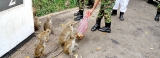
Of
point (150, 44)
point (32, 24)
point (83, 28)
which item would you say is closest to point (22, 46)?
point (32, 24)

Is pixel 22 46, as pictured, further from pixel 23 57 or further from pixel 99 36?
pixel 99 36

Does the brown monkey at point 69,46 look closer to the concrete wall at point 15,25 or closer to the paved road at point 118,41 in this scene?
the paved road at point 118,41

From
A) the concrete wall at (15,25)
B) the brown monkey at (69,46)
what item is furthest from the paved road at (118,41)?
the concrete wall at (15,25)

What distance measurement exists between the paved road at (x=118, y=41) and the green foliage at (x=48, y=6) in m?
0.51

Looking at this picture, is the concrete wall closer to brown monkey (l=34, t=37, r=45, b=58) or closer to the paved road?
the paved road

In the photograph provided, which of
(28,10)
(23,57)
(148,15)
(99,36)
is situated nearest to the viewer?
(23,57)

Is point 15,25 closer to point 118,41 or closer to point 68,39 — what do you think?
point 68,39

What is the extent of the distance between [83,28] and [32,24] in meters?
1.23

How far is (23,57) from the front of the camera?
3.72 meters

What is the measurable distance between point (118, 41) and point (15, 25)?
242cm

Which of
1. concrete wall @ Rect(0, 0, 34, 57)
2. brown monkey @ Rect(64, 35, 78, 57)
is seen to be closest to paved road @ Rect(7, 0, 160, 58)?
brown monkey @ Rect(64, 35, 78, 57)

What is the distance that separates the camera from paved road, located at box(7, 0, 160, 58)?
13.0 ft

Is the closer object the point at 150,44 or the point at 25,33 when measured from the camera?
the point at 25,33

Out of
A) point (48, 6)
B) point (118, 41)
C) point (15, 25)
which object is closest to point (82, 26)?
point (118, 41)
